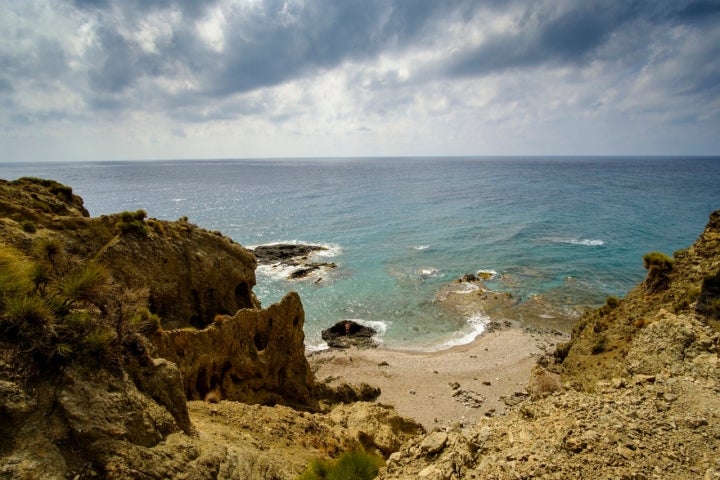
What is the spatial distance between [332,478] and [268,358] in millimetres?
11222

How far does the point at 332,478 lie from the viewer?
34.0ft

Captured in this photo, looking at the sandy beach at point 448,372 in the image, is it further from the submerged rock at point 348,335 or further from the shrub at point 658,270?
the shrub at point 658,270

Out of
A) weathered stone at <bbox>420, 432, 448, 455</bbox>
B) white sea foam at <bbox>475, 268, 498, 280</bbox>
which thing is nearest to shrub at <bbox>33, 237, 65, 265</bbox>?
weathered stone at <bbox>420, 432, 448, 455</bbox>

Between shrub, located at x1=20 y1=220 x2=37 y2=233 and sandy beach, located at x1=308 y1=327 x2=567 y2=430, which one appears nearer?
shrub, located at x1=20 y1=220 x2=37 y2=233

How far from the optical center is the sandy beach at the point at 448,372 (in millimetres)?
29797

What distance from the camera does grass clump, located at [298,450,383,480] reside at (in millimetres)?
10392

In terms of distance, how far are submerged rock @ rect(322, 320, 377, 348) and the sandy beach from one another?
47.1 inches

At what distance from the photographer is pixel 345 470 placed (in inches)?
429

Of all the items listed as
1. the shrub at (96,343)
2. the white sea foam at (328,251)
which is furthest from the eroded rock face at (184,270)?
the white sea foam at (328,251)

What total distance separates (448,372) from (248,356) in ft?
70.4

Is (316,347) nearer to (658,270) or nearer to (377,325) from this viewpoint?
(377,325)

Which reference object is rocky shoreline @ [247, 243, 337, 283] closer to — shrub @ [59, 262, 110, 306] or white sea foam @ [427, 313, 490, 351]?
white sea foam @ [427, 313, 490, 351]

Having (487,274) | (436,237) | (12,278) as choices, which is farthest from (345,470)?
(436,237)

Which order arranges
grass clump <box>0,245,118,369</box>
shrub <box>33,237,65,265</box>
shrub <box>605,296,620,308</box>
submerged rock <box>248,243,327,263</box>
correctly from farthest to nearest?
submerged rock <box>248,243,327,263</box>, shrub <box>605,296,620,308</box>, shrub <box>33,237,65,265</box>, grass clump <box>0,245,118,369</box>
